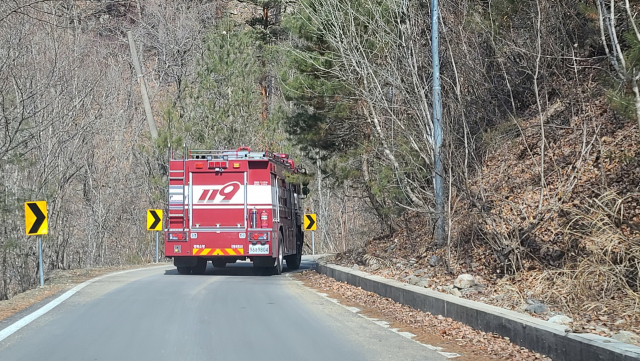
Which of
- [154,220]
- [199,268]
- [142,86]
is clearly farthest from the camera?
[142,86]

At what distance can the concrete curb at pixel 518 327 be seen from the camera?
661 cm

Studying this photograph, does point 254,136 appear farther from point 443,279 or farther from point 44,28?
point 443,279

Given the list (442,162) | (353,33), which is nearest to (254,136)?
(353,33)

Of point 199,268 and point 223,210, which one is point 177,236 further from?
point 199,268

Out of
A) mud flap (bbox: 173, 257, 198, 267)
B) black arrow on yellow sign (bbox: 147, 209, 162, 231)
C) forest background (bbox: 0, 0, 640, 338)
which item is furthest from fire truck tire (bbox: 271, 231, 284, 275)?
black arrow on yellow sign (bbox: 147, 209, 162, 231)

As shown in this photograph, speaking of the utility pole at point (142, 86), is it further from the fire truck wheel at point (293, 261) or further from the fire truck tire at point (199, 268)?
the fire truck tire at point (199, 268)

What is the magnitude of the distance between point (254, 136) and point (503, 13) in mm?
19473

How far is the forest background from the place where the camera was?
11.6 meters

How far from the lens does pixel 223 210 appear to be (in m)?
19.8

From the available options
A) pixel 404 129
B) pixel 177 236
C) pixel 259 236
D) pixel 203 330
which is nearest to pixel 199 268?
pixel 177 236

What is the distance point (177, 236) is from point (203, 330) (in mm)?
10051

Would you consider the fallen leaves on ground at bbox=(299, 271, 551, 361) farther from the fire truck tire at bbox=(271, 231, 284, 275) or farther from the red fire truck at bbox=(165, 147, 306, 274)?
the fire truck tire at bbox=(271, 231, 284, 275)

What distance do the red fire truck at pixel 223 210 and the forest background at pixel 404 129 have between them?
8.78 ft

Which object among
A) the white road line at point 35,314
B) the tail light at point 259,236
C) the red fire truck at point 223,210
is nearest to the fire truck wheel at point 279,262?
the red fire truck at point 223,210
